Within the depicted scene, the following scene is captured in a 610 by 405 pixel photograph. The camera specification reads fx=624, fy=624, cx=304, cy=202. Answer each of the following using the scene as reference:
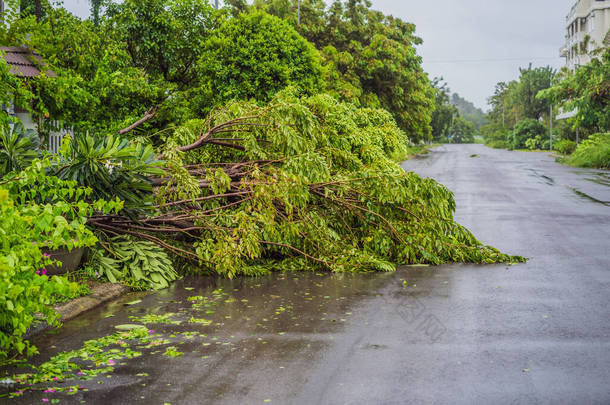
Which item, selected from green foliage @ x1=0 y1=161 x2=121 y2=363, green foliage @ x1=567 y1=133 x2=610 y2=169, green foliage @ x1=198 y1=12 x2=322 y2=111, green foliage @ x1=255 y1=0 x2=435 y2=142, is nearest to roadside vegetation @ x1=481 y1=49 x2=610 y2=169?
green foliage @ x1=567 y1=133 x2=610 y2=169

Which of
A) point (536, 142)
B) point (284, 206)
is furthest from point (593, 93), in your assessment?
point (536, 142)

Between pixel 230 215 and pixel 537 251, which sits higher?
pixel 230 215

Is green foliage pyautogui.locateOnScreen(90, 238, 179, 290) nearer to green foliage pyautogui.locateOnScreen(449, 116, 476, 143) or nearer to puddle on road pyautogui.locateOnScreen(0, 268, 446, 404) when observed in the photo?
puddle on road pyautogui.locateOnScreen(0, 268, 446, 404)

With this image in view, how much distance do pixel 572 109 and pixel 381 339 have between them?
3654 centimetres

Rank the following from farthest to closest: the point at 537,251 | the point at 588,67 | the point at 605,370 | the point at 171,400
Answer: the point at 588,67, the point at 537,251, the point at 605,370, the point at 171,400

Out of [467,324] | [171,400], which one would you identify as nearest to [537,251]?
[467,324]

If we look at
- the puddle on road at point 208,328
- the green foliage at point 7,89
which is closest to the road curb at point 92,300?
the puddle on road at point 208,328

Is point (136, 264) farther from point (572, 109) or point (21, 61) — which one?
point (572, 109)

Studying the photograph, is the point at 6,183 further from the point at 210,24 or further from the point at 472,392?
the point at 210,24

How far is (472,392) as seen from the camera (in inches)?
176

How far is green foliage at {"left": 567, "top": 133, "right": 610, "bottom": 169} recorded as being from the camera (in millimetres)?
34375

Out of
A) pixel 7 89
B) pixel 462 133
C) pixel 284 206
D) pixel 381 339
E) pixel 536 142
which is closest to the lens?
pixel 381 339

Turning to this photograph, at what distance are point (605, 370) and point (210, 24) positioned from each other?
58.2ft

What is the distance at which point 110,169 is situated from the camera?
7.84 m
